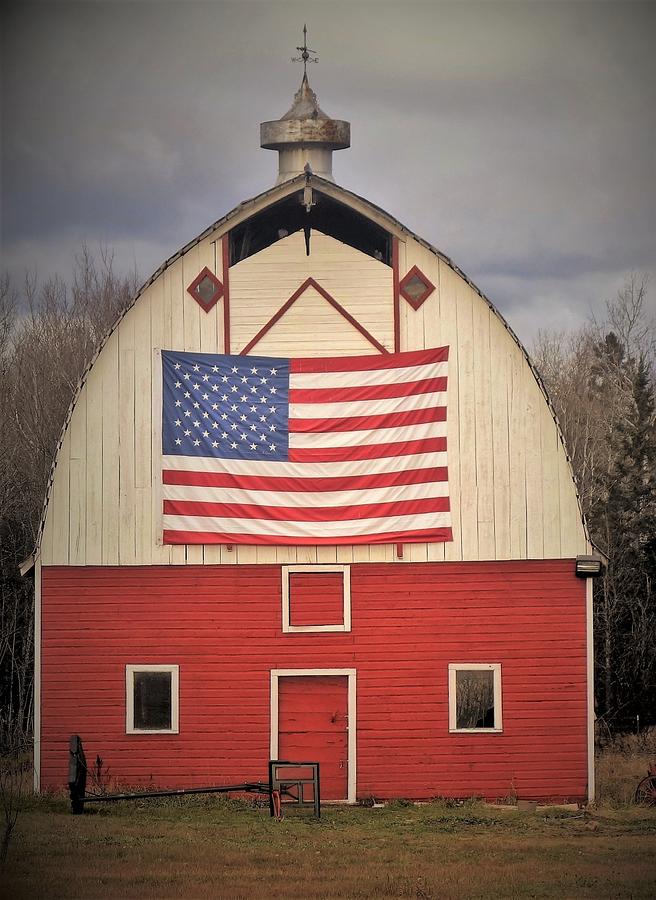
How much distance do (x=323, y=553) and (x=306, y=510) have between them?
74 centimetres

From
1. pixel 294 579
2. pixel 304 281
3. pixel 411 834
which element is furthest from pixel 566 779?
pixel 304 281

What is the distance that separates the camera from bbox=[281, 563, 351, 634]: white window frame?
22734 mm

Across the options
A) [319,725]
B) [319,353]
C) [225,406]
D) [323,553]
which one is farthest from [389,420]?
[319,725]

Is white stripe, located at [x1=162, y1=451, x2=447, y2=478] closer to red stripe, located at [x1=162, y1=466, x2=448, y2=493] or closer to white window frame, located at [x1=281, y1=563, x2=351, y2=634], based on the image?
red stripe, located at [x1=162, y1=466, x2=448, y2=493]

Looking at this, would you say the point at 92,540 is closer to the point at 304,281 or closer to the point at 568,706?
the point at 304,281

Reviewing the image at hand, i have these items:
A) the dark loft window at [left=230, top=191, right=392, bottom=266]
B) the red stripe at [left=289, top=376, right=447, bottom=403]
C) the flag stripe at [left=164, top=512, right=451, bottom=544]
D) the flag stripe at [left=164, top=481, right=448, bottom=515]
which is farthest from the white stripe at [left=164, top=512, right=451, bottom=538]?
the dark loft window at [left=230, top=191, right=392, bottom=266]

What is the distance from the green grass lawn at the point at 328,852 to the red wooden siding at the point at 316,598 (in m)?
2.94


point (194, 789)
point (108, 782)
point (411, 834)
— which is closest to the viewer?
point (411, 834)

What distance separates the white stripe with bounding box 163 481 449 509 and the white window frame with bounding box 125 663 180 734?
2.68m

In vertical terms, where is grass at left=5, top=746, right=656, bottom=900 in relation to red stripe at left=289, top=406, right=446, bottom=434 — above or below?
below

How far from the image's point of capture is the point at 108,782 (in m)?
22.5

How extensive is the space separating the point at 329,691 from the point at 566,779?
396cm

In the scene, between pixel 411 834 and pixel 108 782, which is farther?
pixel 108 782

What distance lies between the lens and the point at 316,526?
22.8m
